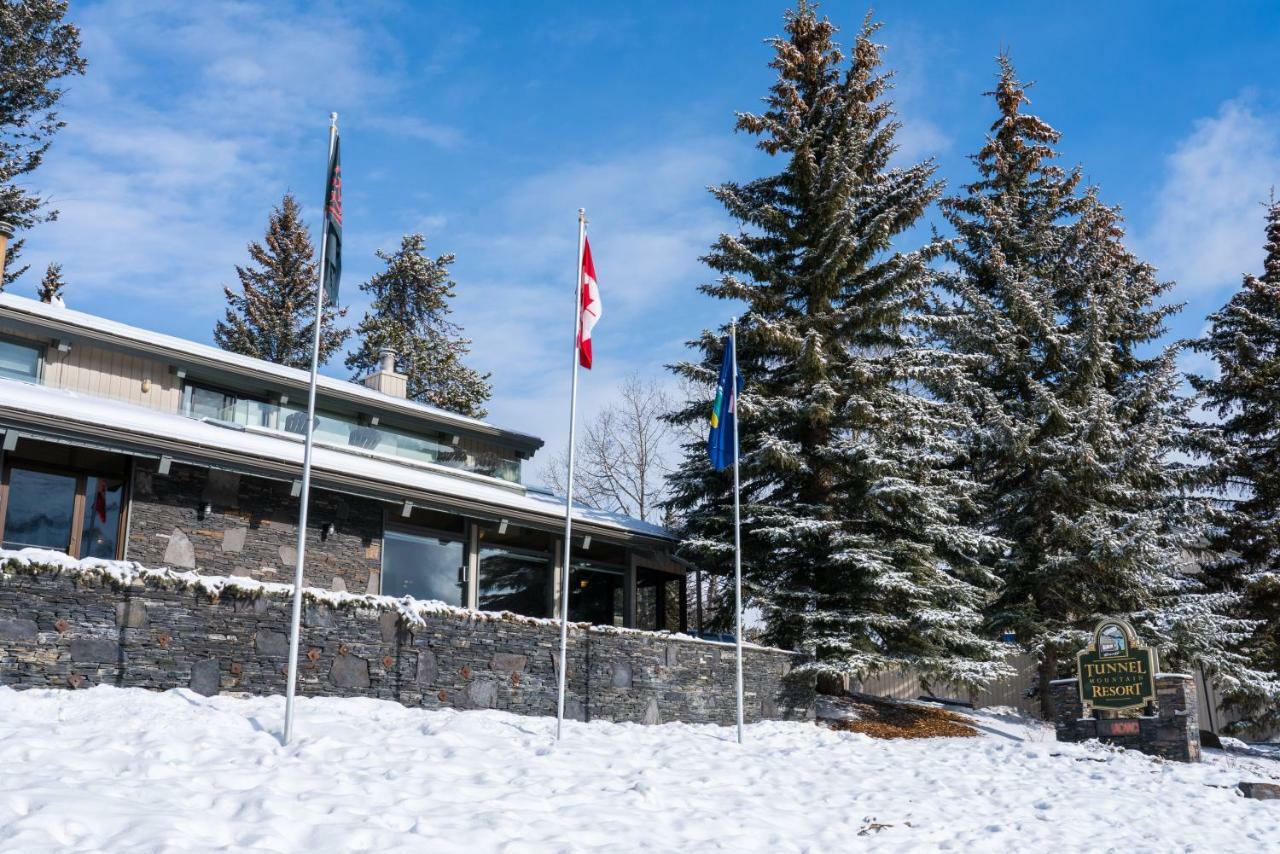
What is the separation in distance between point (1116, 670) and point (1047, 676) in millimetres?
5007

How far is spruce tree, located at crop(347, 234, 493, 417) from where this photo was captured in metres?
35.4

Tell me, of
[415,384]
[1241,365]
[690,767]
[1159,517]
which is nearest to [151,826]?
[690,767]

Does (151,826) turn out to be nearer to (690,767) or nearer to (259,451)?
(690,767)

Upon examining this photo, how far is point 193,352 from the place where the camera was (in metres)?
18.5

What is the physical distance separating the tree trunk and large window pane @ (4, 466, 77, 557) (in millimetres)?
16294

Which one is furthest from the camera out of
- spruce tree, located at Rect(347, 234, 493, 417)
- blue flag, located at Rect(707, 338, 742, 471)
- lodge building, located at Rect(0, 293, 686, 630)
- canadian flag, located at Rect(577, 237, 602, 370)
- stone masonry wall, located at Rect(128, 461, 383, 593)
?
spruce tree, located at Rect(347, 234, 493, 417)

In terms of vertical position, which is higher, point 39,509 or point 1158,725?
point 39,509

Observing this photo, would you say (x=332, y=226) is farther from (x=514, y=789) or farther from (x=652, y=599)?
(x=652, y=599)

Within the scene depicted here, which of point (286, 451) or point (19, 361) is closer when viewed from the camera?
point (286, 451)

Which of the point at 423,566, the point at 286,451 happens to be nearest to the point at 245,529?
the point at 286,451

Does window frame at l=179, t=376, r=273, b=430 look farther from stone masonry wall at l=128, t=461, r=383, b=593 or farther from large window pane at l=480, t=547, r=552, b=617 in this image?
large window pane at l=480, t=547, r=552, b=617

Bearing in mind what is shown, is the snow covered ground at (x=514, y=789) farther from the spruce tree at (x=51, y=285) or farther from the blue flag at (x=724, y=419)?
the spruce tree at (x=51, y=285)

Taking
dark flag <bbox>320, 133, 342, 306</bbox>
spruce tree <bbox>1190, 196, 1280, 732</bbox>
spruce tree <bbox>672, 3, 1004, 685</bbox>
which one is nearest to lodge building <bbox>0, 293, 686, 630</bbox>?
spruce tree <bbox>672, 3, 1004, 685</bbox>

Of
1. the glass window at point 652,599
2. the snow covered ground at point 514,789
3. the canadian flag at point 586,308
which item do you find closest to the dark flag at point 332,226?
the canadian flag at point 586,308
